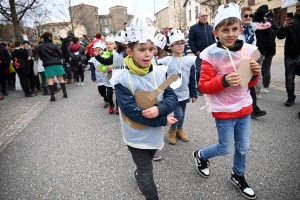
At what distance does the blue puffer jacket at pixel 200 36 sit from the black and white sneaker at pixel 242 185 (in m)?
4.33

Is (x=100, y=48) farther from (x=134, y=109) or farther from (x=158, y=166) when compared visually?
(x=134, y=109)

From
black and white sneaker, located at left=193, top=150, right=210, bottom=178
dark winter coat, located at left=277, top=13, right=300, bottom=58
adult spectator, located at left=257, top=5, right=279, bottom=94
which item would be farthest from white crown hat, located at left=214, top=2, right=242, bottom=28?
adult spectator, located at left=257, top=5, right=279, bottom=94

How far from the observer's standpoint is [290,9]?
18.2 metres

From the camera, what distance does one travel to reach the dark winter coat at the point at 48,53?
626cm

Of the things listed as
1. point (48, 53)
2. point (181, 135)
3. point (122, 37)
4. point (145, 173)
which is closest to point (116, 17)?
point (48, 53)

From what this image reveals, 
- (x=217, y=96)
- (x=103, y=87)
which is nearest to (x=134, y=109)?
(x=217, y=96)

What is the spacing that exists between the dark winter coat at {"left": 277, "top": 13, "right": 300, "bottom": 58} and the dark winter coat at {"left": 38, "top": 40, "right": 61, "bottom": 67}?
6.05 metres

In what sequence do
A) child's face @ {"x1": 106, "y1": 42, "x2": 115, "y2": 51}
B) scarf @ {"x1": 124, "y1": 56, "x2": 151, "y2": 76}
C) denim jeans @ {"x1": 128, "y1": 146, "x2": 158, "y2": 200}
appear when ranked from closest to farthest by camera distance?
1. scarf @ {"x1": 124, "y1": 56, "x2": 151, "y2": 76}
2. denim jeans @ {"x1": 128, "y1": 146, "x2": 158, "y2": 200}
3. child's face @ {"x1": 106, "y1": 42, "x2": 115, "y2": 51}

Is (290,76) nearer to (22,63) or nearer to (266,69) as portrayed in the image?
(266,69)

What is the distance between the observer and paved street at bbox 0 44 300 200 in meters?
2.26

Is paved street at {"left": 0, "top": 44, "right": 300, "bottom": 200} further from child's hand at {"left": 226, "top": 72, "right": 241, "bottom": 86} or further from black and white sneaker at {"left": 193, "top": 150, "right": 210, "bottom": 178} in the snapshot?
child's hand at {"left": 226, "top": 72, "right": 241, "bottom": 86}

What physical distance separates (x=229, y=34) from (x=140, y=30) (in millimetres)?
817

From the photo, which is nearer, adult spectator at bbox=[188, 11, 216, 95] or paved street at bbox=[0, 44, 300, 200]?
paved street at bbox=[0, 44, 300, 200]

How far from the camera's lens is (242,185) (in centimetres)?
212
